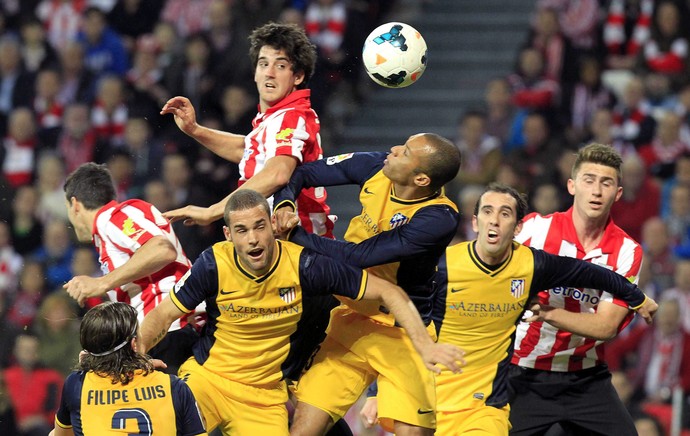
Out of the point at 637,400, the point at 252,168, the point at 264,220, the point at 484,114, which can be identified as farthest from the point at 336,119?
the point at 264,220

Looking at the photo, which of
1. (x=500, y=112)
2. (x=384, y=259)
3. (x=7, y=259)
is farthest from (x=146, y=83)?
(x=384, y=259)

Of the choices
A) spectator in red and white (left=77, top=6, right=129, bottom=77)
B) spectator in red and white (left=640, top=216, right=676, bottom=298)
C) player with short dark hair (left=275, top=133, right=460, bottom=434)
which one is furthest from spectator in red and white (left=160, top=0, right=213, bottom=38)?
player with short dark hair (left=275, top=133, right=460, bottom=434)

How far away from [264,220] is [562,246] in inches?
73.6

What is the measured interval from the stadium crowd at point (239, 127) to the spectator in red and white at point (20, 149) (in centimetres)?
2

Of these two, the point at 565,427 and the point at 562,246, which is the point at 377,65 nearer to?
the point at 562,246

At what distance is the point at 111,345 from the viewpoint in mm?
5648

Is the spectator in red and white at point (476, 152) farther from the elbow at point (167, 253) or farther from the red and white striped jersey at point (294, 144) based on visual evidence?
the elbow at point (167, 253)

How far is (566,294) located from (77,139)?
7.22 meters

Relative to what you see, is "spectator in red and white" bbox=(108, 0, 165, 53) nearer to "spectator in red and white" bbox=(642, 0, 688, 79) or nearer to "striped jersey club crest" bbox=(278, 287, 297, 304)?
"spectator in red and white" bbox=(642, 0, 688, 79)

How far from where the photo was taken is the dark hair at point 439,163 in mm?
6227

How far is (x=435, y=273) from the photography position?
657 cm

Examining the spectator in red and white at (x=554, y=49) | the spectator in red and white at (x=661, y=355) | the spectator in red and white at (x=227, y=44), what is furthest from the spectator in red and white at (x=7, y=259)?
the spectator in red and white at (x=661, y=355)

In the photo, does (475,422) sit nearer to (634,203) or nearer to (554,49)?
(634,203)

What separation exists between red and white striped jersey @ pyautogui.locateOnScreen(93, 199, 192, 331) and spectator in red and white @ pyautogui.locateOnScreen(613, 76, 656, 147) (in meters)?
5.88
